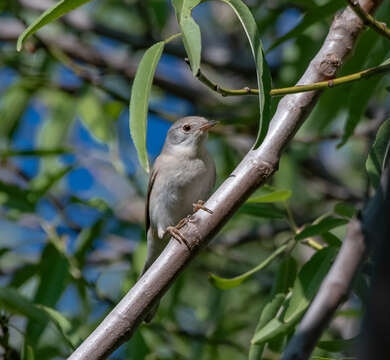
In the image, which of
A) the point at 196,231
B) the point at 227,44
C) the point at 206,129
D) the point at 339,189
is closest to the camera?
the point at 196,231

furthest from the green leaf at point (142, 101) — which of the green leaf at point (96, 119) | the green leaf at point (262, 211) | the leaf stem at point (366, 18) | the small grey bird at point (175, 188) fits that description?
the green leaf at point (96, 119)

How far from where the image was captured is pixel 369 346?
820mm

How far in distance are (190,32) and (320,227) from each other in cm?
115

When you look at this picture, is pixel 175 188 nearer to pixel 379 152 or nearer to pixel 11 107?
pixel 11 107

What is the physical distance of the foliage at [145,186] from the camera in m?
2.58

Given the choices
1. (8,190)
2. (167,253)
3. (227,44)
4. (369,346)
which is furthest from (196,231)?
(227,44)

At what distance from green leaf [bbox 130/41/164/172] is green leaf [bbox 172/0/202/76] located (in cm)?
18

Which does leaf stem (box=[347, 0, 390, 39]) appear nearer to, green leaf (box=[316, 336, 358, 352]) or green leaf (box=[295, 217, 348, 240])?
green leaf (box=[295, 217, 348, 240])

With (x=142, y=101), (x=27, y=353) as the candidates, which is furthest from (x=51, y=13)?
(x=27, y=353)

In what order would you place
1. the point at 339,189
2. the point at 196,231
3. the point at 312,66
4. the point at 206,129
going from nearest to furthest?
the point at 196,231
the point at 312,66
the point at 206,129
the point at 339,189

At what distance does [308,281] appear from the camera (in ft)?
8.05

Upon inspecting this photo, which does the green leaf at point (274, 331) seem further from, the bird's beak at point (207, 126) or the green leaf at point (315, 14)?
the bird's beak at point (207, 126)

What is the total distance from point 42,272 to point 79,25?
2991 mm

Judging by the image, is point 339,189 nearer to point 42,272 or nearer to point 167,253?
point 42,272
